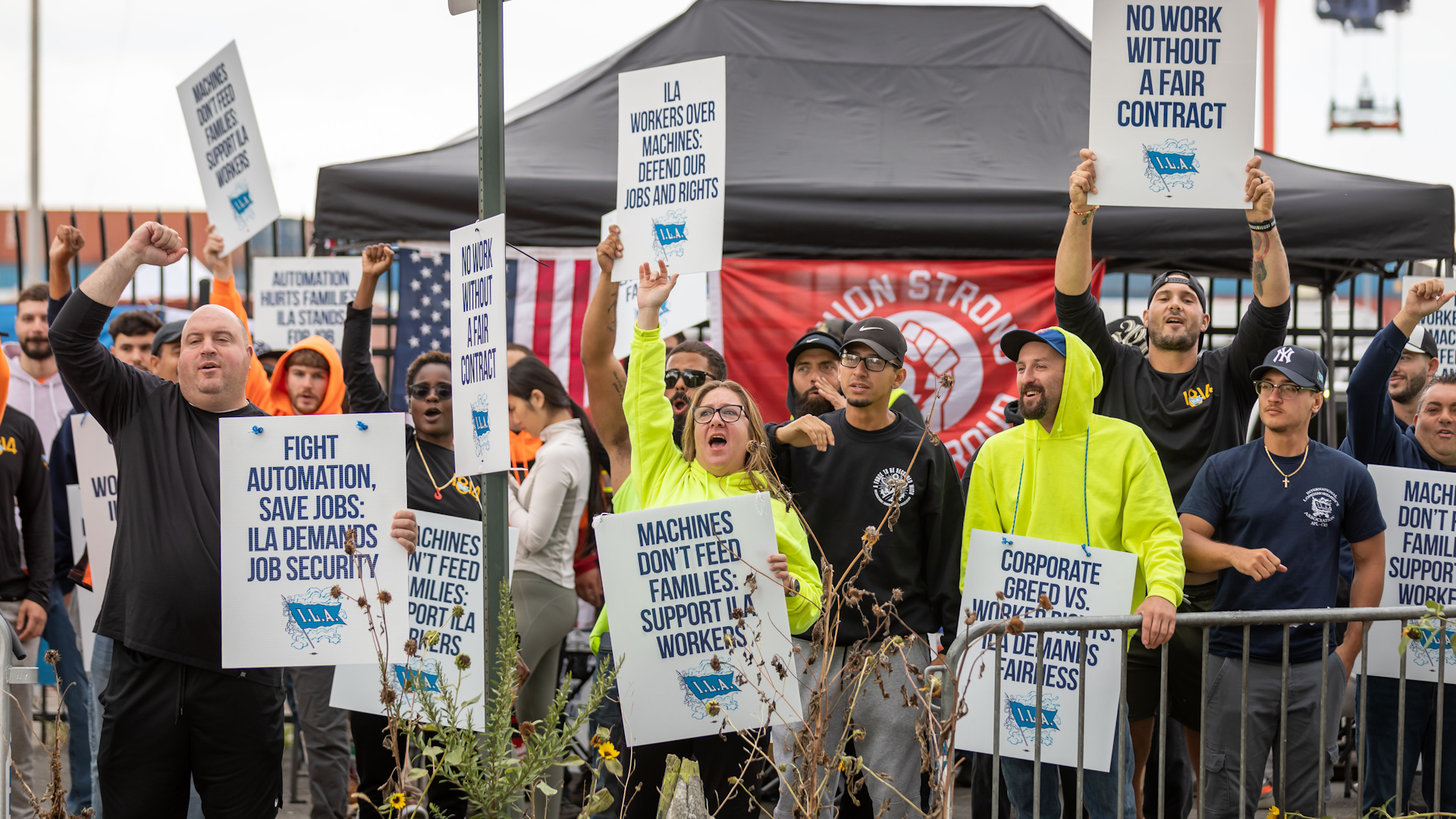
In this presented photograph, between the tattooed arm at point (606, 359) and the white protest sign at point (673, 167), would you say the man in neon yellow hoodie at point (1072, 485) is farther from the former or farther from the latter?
the tattooed arm at point (606, 359)

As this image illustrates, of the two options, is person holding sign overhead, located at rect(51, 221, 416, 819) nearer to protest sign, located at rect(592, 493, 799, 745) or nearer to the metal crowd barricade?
protest sign, located at rect(592, 493, 799, 745)

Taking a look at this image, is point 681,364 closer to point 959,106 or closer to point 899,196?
point 899,196

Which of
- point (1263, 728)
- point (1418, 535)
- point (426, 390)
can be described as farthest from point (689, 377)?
point (1418, 535)

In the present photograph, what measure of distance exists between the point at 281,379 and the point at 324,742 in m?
1.62

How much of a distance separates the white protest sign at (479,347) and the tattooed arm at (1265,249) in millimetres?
2475

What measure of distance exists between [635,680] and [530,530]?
149cm

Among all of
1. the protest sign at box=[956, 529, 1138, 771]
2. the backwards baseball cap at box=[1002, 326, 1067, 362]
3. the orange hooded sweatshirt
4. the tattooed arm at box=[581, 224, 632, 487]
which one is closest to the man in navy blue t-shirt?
the protest sign at box=[956, 529, 1138, 771]

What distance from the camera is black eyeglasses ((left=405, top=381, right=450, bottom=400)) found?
4.83 meters

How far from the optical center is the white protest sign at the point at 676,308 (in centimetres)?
602

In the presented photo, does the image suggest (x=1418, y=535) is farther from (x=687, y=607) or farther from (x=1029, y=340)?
(x=687, y=607)

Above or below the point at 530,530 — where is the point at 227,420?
above

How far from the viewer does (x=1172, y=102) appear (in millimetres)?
4184

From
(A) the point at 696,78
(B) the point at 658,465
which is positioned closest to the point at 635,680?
(B) the point at 658,465

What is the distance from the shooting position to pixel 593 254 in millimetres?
7586
